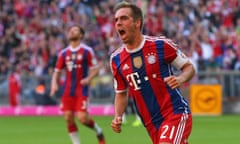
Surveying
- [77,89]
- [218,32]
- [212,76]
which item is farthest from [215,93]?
[77,89]

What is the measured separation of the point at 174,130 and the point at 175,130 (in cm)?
1

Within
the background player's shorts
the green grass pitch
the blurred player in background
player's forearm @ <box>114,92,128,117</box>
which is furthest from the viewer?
the blurred player in background

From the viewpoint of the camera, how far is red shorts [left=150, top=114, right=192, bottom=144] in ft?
27.6

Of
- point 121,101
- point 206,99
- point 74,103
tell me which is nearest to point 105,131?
point 74,103

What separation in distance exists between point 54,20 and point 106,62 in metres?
4.48

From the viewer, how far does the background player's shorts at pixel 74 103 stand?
15180 mm

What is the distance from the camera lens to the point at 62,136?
712 inches

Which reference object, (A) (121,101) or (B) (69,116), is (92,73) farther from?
(A) (121,101)

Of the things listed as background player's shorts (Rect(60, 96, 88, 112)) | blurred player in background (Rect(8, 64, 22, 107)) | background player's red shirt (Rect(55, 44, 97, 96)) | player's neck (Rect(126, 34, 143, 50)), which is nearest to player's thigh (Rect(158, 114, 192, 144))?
player's neck (Rect(126, 34, 143, 50))

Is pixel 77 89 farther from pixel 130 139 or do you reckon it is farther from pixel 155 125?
pixel 155 125

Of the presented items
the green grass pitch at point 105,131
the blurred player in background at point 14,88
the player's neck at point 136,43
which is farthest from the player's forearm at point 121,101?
the blurred player in background at point 14,88

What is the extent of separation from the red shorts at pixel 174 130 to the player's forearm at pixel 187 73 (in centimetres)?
50

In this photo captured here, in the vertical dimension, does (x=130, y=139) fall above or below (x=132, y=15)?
below

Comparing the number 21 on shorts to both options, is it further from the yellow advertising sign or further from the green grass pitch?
the yellow advertising sign
